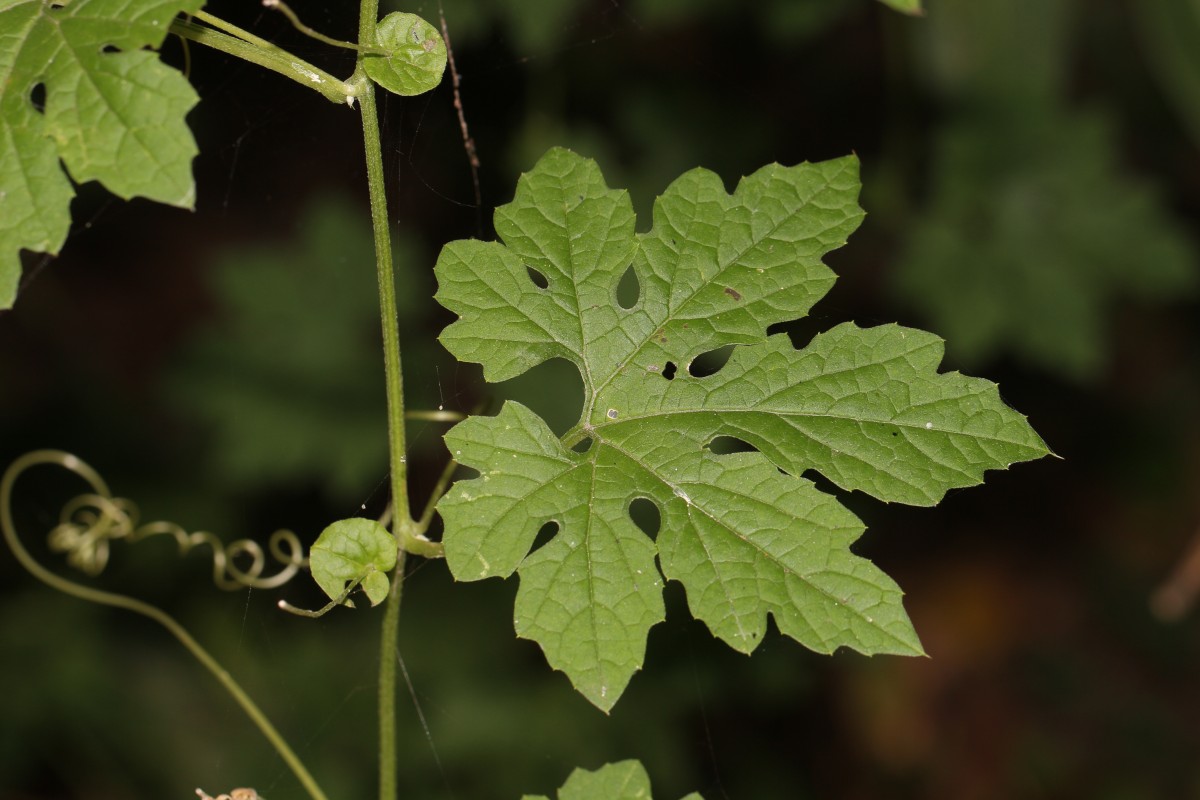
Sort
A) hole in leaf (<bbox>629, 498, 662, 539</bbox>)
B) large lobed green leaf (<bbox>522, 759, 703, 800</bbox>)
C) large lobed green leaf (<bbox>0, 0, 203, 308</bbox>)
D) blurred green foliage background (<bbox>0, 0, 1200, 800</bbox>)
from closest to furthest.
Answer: large lobed green leaf (<bbox>0, 0, 203, 308</bbox>)
large lobed green leaf (<bbox>522, 759, 703, 800</bbox>)
hole in leaf (<bbox>629, 498, 662, 539</bbox>)
blurred green foliage background (<bbox>0, 0, 1200, 800</bbox>)

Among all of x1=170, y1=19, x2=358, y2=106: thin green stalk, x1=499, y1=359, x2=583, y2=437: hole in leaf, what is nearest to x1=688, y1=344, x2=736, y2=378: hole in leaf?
x1=499, y1=359, x2=583, y2=437: hole in leaf

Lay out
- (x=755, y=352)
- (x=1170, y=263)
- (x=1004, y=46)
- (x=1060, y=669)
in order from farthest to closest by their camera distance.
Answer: (x=1060, y=669) → (x=1170, y=263) → (x=1004, y=46) → (x=755, y=352)

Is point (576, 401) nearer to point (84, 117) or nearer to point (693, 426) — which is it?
point (693, 426)

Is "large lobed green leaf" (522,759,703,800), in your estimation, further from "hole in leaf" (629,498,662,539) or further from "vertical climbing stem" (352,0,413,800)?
"hole in leaf" (629,498,662,539)

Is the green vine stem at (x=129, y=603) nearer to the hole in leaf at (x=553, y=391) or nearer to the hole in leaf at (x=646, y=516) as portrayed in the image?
the hole in leaf at (x=646, y=516)

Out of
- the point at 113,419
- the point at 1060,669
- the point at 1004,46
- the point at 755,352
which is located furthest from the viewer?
the point at 1060,669

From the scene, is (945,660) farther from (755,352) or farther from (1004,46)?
(755,352)

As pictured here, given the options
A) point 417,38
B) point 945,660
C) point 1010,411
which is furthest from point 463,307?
point 945,660
